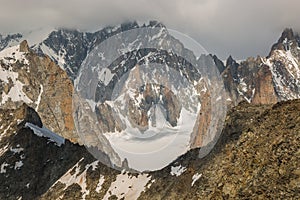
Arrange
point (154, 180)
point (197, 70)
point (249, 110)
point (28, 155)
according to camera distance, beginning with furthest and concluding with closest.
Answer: point (28, 155) < point (249, 110) < point (154, 180) < point (197, 70)

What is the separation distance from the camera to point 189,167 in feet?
248

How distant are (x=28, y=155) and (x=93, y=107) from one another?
293 ft

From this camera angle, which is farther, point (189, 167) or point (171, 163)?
point (171, 163)

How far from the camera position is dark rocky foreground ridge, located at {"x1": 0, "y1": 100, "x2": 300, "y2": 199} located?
38781 millimetres

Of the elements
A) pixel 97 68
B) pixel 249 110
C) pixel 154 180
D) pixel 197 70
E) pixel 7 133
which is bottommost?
pixel 154 180

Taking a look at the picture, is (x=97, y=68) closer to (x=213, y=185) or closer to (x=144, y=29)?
(x=144, y=29)

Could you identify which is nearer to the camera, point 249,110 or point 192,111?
point 192,111

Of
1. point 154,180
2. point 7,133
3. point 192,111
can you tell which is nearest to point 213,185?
point 192,111

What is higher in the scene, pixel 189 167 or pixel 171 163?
pixel 171 163

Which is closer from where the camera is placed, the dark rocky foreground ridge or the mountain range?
the mountain range

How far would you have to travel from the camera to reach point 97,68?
36.3m

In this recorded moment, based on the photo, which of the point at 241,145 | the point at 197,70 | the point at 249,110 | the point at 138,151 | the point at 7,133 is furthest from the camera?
the point at 7,133

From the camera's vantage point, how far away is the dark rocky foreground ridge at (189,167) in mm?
38781

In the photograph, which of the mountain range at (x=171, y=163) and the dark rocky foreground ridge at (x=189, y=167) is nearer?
the mountain range at (x=171, y=163)
